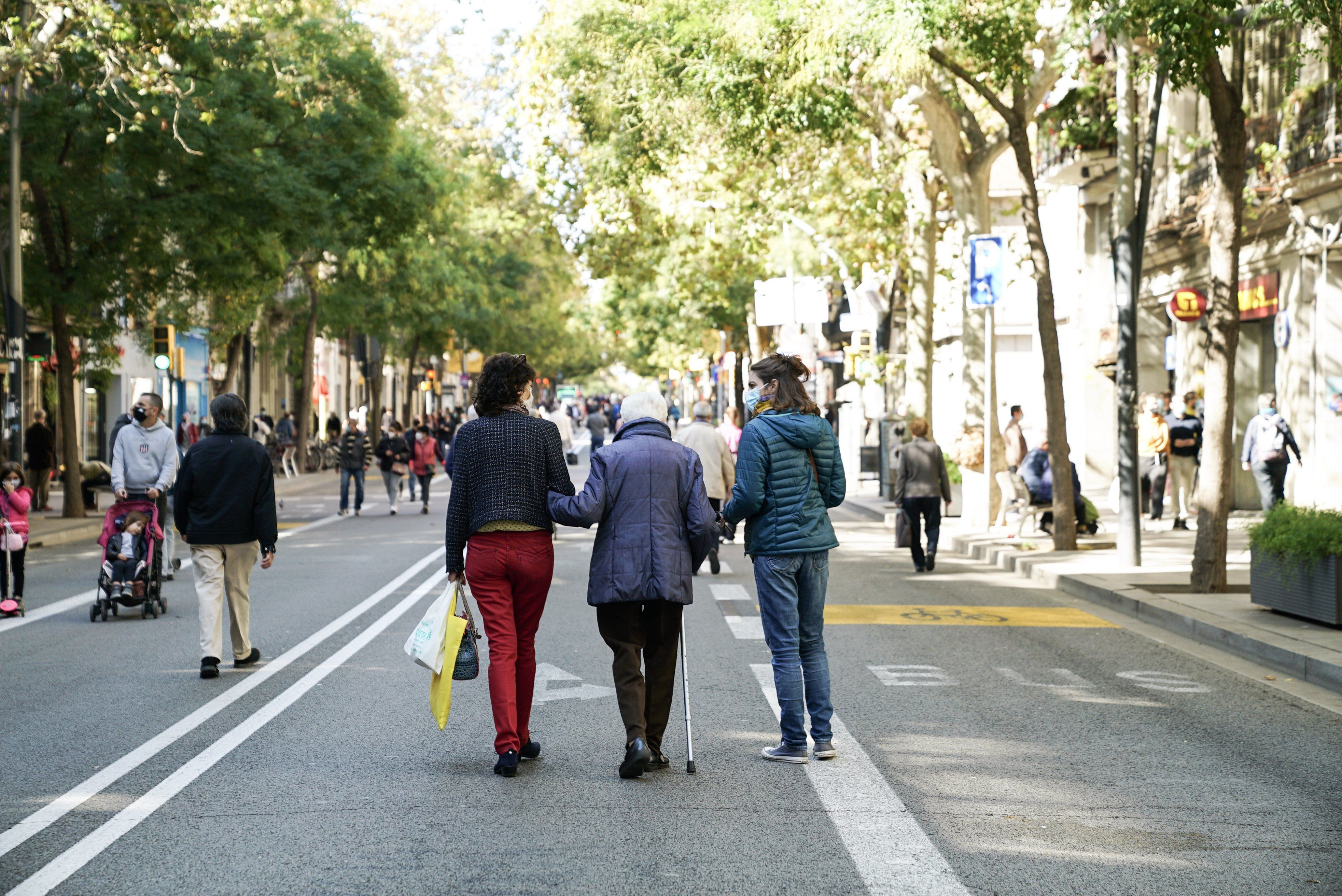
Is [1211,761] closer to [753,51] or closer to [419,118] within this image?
[753,51]

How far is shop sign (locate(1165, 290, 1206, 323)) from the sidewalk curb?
22.6 feet

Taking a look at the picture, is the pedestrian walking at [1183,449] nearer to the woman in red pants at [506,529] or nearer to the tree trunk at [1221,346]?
the tree trunk at [1221,346]

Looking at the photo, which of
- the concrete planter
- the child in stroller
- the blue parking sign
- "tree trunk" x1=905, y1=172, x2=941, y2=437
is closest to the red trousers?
the child in stroller

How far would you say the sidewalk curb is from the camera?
32.7 feet

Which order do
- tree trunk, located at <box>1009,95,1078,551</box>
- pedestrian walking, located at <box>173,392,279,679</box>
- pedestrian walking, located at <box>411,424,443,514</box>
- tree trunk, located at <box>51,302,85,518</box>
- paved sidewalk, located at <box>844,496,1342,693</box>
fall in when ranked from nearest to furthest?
pedestrian walking, located at <box>173,392,279,679</box>
paved sidewalk, located at <box>844,496,1342,693</box>
tree trunk, located at <box>1009,95,1078,551</box>
tree trunk, located at <box>51,302,85,518</box>
pedestrian walking, located at <box>411,424,443,514</box>

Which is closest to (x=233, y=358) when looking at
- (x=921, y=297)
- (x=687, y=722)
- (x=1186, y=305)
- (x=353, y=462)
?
(x=353, y=462)

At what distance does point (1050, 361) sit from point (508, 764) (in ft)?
41.0

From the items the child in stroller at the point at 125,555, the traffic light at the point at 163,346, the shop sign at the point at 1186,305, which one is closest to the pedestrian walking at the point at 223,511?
the child in stroller at the point at 125,555

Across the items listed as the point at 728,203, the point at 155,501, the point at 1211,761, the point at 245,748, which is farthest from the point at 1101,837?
the point at 728,203

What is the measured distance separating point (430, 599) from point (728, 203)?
16.2 meters

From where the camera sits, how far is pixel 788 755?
7254 mm

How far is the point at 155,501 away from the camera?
13664mm

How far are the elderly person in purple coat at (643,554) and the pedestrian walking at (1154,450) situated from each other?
1586cm

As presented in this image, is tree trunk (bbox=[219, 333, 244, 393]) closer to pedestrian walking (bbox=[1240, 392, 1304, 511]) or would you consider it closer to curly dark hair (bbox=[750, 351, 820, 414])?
pedestrian walking (bbox=[1240, 392, 1304, 511])
